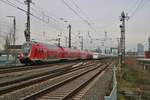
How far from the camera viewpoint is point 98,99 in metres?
15.5

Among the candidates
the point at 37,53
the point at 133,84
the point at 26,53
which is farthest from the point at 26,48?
the point at 133,84

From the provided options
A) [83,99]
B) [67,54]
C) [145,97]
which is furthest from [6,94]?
[67,54]

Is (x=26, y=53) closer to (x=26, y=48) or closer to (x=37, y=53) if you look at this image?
(x=26, y=48)

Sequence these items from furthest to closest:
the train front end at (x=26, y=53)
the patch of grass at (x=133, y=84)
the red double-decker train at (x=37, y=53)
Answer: the red double-decker train at (x=37, y=53)
the train front end at (x=26, y=53)
the patch of grass at (x=133, y=84)

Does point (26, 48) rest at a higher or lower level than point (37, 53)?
higher

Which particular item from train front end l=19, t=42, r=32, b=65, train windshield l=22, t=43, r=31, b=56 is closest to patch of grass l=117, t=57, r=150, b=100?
train front end l=19, t=42, r=32, b=65

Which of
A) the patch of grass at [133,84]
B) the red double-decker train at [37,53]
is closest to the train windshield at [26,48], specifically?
the red double-decker train at [37,53]

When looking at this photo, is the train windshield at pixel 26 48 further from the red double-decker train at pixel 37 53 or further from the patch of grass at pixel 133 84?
the patch of grass at pixel 133 84

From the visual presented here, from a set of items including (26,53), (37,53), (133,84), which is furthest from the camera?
(37,53)

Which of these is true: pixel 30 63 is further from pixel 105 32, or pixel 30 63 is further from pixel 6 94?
pixel 105 32

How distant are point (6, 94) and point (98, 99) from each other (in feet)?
15.6

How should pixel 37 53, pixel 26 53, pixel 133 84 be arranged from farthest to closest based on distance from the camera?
pixel 37 53
pixel 26 53
pixel 133 84

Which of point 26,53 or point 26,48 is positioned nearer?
point 26,53

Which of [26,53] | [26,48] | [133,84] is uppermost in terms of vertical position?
[26,48]
